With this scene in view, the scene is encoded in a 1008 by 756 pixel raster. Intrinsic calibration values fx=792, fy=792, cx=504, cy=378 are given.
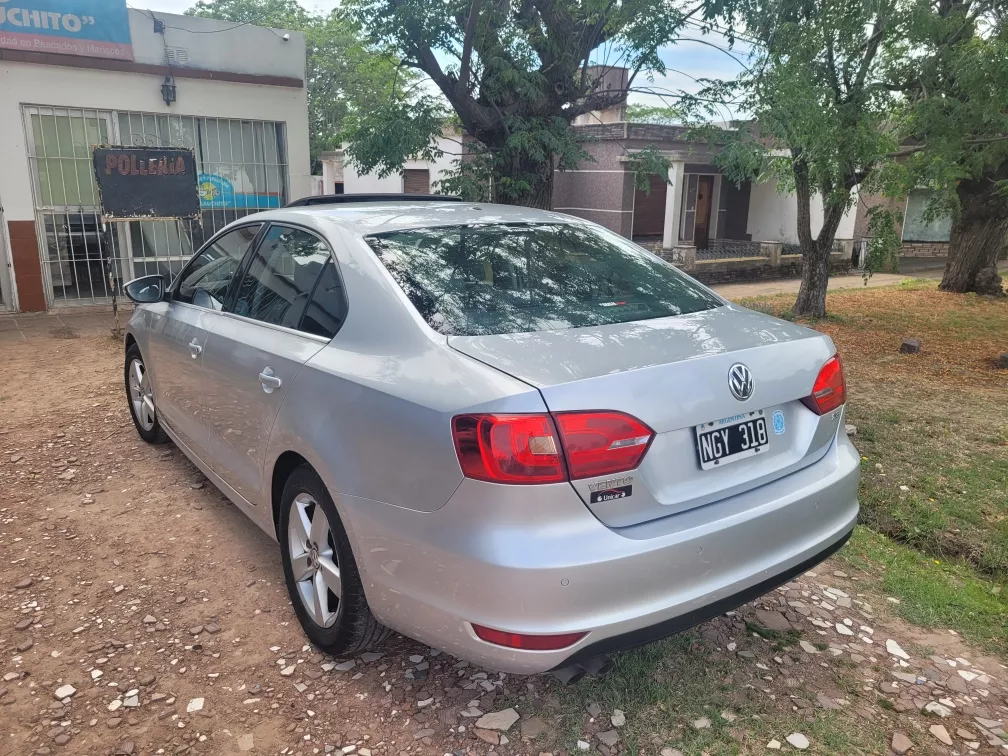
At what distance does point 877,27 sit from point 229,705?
8727 millimetres

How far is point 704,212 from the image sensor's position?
2497 centimetres

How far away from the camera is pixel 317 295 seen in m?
3.06

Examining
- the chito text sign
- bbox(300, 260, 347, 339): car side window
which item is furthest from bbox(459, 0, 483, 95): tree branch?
bbox(300, 260, 347, 339): car side window

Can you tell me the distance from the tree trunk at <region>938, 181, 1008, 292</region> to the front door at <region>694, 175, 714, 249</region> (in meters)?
11.3

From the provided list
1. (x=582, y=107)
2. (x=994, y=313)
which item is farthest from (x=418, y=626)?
(x=994, y=313)

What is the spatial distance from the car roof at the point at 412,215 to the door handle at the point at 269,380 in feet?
2.08

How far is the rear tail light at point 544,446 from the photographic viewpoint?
2.13 metres

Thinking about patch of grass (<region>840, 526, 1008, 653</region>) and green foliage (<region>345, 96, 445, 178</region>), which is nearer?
patch of grass (<region>840, 526, 1008, 653</region>)

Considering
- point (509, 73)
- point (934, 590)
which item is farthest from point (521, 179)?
point (934, 590)

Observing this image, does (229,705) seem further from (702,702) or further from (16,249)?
(16,249)

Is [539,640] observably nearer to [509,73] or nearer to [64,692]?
[64,692]

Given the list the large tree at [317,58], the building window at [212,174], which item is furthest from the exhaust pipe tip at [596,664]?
the large tree at [317,58]

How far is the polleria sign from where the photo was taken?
9.84 meters

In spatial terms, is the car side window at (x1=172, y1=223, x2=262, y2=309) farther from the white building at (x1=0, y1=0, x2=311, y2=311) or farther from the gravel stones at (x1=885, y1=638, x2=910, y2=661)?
the white building at (x1=0, y1=0, x2=311, y2=311)
